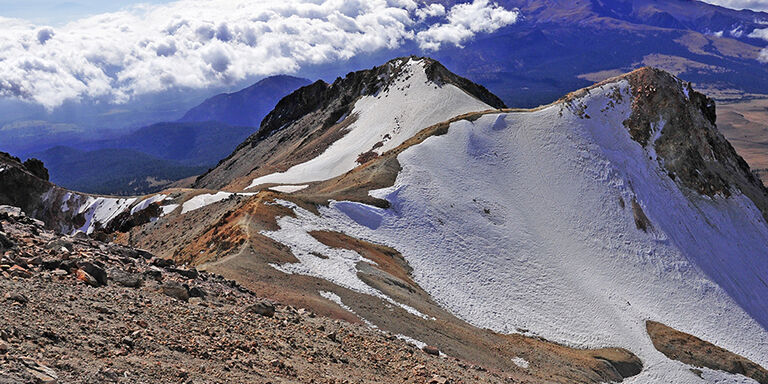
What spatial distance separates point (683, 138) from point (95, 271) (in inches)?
3171

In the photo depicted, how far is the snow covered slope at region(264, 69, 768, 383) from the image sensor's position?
46.4 meters

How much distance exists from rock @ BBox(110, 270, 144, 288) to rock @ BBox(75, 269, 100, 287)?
4.09ft

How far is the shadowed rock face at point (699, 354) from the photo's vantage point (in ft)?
152

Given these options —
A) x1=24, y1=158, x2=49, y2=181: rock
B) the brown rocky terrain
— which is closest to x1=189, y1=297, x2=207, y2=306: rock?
the brown rocky terrain

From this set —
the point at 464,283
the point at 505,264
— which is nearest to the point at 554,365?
the point at 464,283

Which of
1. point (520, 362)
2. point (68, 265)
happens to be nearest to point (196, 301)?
point (68, 265)

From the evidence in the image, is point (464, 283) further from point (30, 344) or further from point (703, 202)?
point (703, 202)

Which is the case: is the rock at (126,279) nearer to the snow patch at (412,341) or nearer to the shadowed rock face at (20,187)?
the snow patch at (412,341)

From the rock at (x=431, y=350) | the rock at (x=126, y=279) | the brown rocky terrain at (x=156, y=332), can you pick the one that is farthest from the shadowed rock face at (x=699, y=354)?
the rock at (x=126, y=279)

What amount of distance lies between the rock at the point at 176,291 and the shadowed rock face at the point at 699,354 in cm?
4203

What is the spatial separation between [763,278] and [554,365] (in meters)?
49.0

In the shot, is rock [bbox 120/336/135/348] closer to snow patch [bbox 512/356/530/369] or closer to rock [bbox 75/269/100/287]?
rock [bbox 75/269/100/287]

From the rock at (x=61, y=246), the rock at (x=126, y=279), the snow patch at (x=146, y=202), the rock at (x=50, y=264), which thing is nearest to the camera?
the rock at (x=50, y=264)

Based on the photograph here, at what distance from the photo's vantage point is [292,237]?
4203 cm
